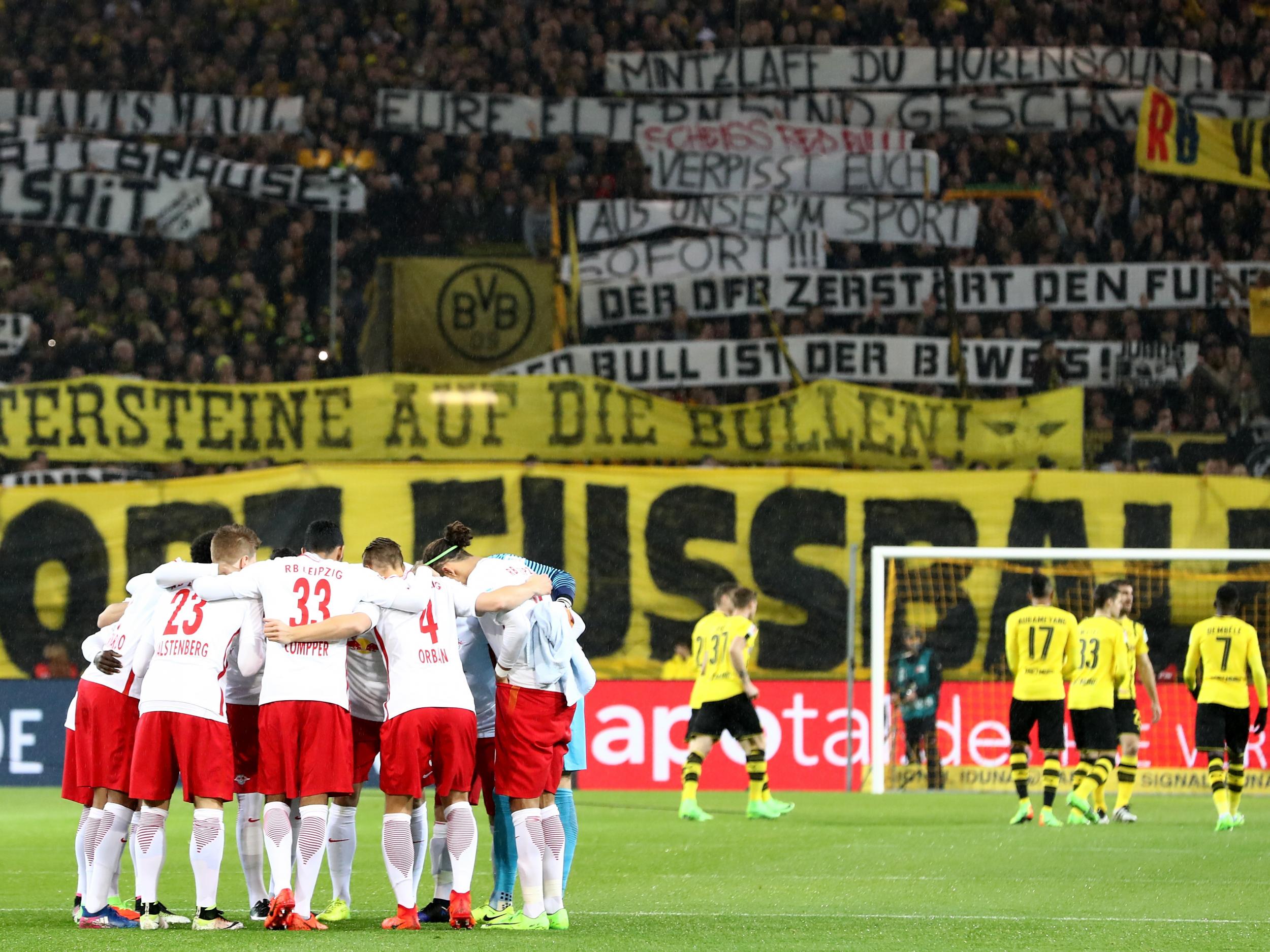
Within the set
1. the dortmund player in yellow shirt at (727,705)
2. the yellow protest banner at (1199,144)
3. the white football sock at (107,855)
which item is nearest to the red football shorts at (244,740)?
the white football sock at (107,855)

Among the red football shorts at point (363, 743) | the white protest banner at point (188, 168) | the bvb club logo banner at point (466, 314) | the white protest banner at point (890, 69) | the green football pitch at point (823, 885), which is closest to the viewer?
the green football pitch at point (823, 885)

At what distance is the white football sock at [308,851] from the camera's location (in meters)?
7.86

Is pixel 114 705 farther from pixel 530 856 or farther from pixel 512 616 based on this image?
pixel 530 856

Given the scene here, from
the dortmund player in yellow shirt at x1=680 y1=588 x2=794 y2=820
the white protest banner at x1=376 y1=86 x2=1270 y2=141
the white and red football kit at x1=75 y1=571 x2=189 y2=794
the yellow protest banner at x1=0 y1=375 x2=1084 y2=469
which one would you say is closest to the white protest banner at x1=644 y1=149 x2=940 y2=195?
the white protest banner at x1=376 y1=86 x2=1270 y2=141

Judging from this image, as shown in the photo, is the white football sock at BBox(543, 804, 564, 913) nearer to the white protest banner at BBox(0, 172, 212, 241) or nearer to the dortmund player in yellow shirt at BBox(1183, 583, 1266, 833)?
the dortmund player in yellow shirt at BBox(1183, 583, 1266, 833)

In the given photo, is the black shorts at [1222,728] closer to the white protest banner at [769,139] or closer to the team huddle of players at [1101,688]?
the team huddle of players at [1101,688]

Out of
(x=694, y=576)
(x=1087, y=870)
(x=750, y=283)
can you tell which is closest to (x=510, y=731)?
(x=1087, y=870)

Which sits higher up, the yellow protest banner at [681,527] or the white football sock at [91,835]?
the yellow protest banner at [681,527]

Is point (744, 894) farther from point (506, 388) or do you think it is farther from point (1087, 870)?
point (506, 388)

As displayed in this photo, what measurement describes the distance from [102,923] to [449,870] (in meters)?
1.59

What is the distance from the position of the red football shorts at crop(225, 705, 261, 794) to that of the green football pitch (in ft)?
2.35

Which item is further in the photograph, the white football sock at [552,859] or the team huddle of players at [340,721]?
the white football sock at [552,859]

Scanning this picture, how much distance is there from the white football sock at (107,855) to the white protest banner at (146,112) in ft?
58.6

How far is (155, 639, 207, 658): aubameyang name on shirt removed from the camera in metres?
8.12
